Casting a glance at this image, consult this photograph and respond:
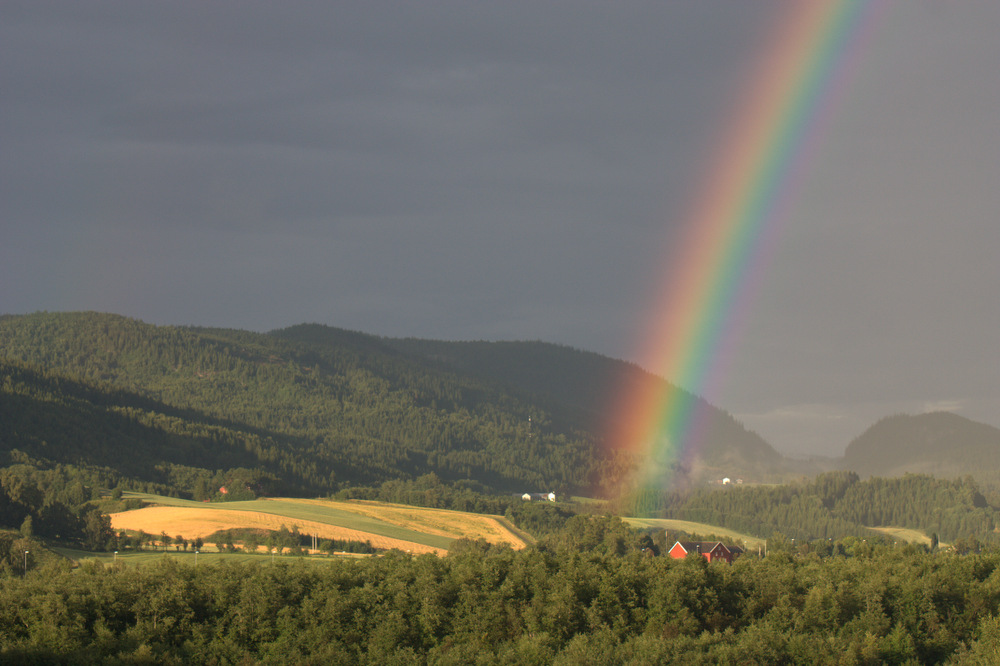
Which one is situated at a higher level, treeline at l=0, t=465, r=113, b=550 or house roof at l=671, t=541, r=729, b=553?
house roof at l=671, t=541, r=729, b=553

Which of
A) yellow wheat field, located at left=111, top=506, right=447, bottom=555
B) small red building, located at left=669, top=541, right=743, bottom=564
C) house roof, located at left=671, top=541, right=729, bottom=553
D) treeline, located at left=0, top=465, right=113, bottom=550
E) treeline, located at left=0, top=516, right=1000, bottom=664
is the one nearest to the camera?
treeline, located at left=0, top=516, right=1000, bottom=664

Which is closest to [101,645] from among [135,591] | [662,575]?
[135,591]

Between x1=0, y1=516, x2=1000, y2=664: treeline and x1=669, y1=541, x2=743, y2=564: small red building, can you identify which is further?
x1=669, y1=541, x2=743, y2=564: small red building

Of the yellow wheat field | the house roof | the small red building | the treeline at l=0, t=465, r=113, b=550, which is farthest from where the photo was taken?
the house roof

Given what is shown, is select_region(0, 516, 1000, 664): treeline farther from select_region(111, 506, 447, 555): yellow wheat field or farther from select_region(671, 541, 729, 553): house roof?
select_region(111, 506, 447, 555): yellow wheat field

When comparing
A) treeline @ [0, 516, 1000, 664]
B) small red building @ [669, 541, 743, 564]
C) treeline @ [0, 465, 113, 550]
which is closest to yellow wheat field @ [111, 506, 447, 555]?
treeline @ [0, 465, 113, 550]

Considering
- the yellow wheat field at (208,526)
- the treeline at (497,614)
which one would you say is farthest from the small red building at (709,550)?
the treeline at (497,614)

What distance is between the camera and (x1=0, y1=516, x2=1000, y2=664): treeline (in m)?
76.9

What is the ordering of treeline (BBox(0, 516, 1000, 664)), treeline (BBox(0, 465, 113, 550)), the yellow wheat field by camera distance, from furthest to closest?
1. the yellow wheat field
2. treeline (BBox(0, 465, 113, 550))
3. treeline (BBox(0, 516, 1000, 664))

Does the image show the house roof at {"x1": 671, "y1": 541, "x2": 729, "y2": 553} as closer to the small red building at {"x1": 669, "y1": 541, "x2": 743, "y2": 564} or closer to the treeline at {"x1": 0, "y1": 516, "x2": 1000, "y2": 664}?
the small red building at {"x1": 669, "y1": 541, "x2": 743, "y2": 564}

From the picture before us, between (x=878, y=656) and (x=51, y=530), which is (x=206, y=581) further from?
(x=51, y=530)

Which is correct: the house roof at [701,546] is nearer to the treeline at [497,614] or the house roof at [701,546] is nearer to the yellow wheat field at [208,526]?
the yellow wheat field at [208,526]

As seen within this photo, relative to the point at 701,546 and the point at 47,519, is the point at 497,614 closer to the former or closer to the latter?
the point at 47,519

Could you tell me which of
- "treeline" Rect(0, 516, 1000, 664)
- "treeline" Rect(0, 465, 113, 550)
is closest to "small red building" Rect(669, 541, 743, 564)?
"treeline" Rect(0, 516, 1000, 664)
